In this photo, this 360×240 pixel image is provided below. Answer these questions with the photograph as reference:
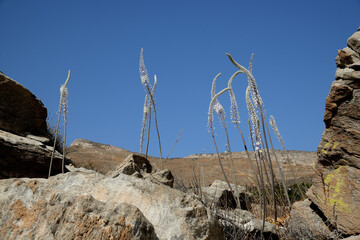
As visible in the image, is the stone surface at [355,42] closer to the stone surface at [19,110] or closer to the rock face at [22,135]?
the rock face at [22,135]

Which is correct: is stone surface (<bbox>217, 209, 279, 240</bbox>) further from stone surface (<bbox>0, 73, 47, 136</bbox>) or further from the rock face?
stone surface (<bbox>0, 73, 47, 136</bbox>)

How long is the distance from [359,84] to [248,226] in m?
1.80

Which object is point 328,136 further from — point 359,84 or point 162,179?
point 162,179

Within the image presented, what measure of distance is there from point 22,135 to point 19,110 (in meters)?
0.45

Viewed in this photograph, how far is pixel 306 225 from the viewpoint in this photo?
12.7 feet

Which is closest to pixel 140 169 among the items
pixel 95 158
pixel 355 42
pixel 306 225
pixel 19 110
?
pixel 306 225

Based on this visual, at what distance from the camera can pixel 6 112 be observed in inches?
239

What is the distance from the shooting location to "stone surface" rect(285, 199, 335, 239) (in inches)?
146

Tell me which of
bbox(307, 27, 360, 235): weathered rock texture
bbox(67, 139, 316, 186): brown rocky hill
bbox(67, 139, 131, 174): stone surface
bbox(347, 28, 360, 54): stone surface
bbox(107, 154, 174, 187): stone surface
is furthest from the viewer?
bbox(67, 139, 131, 174): stone surface

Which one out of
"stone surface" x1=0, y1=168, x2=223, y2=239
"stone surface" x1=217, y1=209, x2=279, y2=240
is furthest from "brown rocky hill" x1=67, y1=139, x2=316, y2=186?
"stone surface" x1=0, y1=168, x2=223, y2=239

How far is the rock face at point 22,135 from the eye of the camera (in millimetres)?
5180

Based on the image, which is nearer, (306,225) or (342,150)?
(342,150)

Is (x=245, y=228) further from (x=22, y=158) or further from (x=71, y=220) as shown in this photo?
(x=22, y=158)

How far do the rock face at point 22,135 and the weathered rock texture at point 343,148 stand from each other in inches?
159
